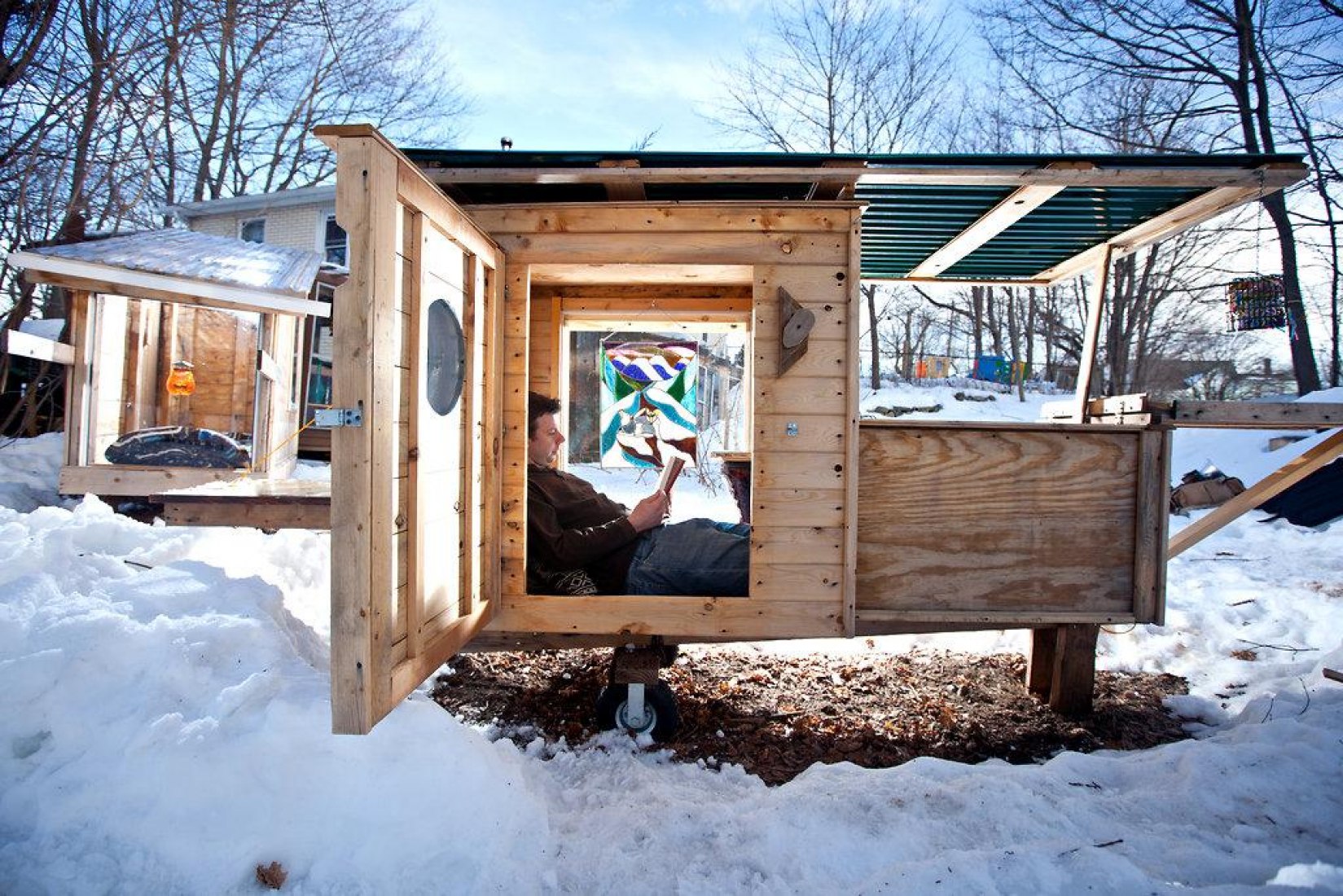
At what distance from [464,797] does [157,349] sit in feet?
31.6

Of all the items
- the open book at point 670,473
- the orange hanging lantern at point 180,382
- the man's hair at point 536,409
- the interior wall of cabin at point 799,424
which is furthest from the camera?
the orange hanging lantern at point 180,382

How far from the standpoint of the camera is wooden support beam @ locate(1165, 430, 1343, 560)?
12.9ft

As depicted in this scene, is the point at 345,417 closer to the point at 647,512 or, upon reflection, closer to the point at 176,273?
the point at 647,512

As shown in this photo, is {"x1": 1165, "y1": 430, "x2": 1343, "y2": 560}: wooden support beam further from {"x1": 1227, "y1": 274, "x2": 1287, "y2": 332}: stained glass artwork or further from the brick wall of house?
the brick wall of house

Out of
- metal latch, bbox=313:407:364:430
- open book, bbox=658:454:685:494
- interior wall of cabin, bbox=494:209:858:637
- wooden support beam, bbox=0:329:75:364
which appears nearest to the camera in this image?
metal latch, bbox=313:407:364:430

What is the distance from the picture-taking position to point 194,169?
17500 millimetres

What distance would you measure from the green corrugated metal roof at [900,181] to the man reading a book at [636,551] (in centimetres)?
133

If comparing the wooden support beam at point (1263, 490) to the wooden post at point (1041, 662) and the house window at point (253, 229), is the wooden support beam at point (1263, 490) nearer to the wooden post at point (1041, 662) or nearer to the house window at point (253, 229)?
the wooden post at point (1041, 662)

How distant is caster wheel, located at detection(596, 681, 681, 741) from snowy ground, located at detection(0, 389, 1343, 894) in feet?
0.50

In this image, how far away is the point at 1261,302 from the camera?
15.5ft

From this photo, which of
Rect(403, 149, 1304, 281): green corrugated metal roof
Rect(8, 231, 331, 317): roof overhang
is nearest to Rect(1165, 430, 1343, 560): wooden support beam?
Rect(403, 149, 1304, 281): green corrugated metal roof

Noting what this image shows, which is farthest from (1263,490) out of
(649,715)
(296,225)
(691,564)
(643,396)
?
(296,225)

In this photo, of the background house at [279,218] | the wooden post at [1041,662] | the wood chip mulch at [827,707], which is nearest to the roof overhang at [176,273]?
the background house at [279,218]

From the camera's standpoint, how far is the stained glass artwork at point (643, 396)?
348 inches
